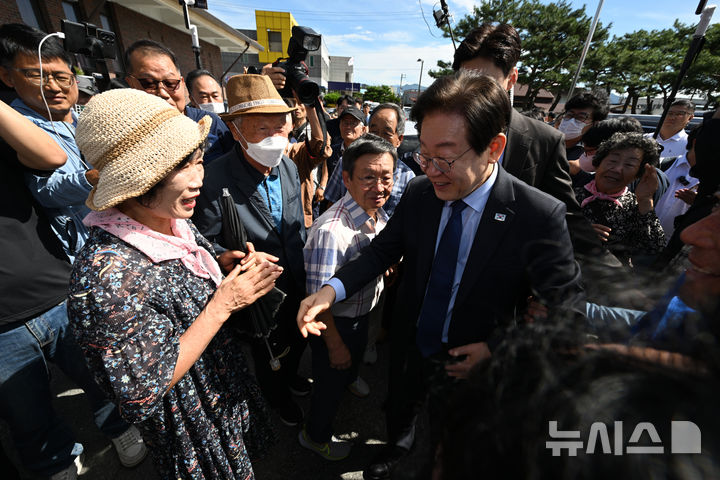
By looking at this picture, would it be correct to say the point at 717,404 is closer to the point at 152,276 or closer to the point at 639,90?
the point at 152,276

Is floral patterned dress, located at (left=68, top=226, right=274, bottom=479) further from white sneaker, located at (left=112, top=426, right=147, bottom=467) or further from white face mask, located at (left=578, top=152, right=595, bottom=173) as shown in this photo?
white face mask, located at (left=578, top=152, right=595, bottom=173)

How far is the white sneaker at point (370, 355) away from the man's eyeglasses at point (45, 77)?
3.10 meters

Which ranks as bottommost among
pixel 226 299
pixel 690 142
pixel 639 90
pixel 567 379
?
pixel 226 299

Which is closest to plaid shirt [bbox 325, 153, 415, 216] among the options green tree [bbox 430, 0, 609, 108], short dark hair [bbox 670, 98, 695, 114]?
short dark hair [bbox 670, 98, 695, 114]

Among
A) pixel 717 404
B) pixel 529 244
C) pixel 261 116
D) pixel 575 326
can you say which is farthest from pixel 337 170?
pixel 717 404

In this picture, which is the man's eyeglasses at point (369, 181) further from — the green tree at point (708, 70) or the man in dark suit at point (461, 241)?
the green tree at point (708, 70)

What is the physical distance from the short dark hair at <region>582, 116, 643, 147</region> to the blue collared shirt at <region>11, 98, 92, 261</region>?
13.8ft

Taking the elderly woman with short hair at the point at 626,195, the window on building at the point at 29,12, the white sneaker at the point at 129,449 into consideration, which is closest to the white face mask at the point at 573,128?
the elderly woman with short hair at the point at 626,195

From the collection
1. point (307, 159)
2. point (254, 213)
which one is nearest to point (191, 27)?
point (307, 159)

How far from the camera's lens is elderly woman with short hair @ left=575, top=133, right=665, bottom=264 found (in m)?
2.29

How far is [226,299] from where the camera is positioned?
133 centimetres

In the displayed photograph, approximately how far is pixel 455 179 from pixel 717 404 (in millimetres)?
1088

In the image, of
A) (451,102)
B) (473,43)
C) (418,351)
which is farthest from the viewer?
(473,43)

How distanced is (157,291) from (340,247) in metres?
0.90
